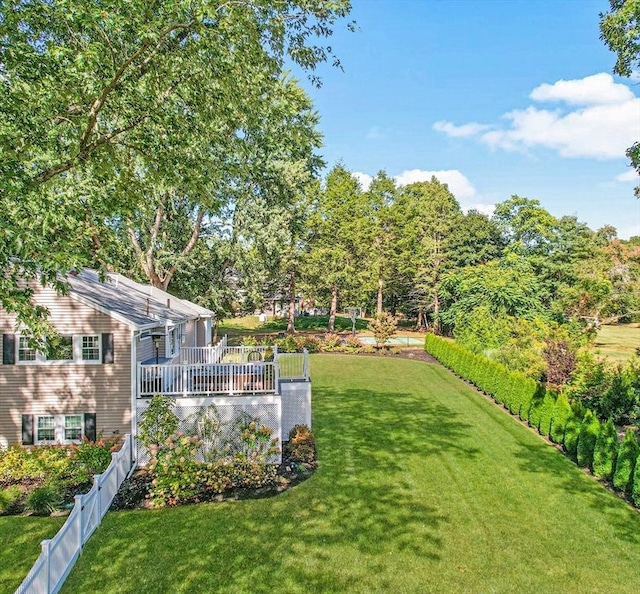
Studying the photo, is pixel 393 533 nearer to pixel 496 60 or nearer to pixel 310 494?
pixel 310 494

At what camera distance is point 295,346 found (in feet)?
103

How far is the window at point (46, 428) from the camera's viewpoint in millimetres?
11625

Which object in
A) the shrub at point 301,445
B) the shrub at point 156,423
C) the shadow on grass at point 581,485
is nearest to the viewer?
the shadow on grass at point 581,485

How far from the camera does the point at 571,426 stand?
42.2 ft

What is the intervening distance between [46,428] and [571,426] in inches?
595

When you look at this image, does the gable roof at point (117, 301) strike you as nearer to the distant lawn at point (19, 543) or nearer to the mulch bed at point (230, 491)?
the mulch bed at point (230, 491)

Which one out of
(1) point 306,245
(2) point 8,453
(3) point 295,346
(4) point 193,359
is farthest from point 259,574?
(1) point 306,245

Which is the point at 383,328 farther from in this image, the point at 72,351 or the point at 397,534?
the point at 397,534

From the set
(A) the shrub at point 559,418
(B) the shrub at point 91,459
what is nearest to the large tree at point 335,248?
(A) the shrub at point 559,418

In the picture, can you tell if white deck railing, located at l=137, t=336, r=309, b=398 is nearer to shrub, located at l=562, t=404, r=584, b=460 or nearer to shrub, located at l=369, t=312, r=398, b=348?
shrub, located at l=562, t=404, r=584, b=460

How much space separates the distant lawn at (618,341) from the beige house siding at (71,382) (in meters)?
29.2

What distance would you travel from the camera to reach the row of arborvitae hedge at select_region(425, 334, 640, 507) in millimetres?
10281

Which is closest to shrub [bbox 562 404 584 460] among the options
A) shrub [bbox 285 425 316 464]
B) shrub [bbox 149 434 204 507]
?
shrub [bbox 285 425 316 464]

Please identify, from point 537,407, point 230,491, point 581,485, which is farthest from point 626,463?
point 230,491
